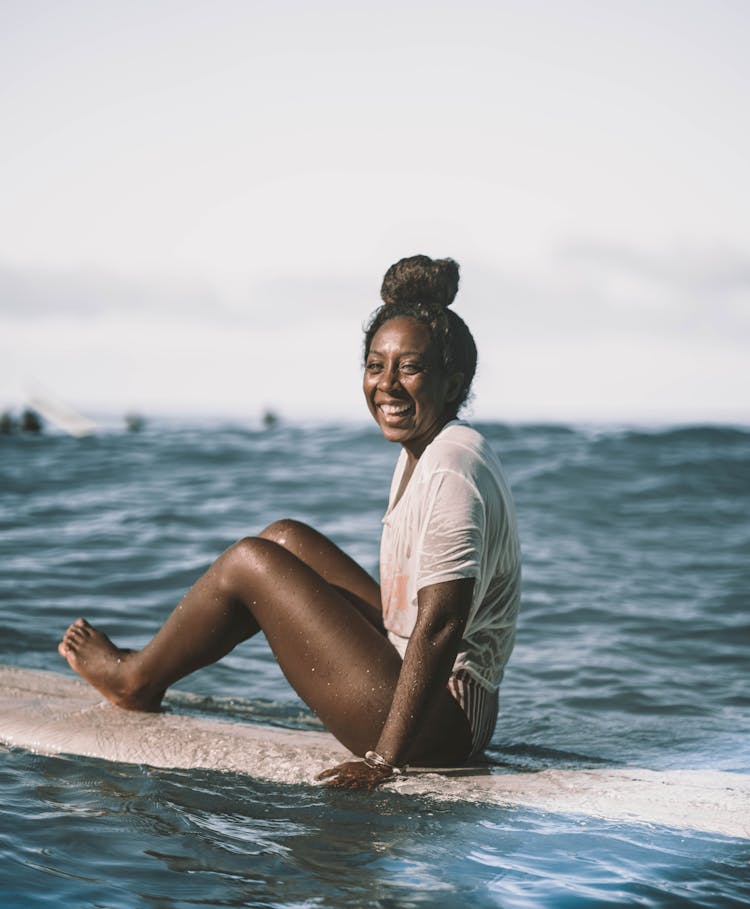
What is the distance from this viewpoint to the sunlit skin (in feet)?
9.98

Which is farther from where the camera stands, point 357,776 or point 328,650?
point 328,650

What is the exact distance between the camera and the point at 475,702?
11.0 ft

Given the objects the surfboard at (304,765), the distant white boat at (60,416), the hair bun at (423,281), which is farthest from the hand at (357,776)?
the distant white boat at (60,416)

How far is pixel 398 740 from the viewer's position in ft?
10.1

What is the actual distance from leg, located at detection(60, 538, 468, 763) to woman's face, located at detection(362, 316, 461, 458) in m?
0.55

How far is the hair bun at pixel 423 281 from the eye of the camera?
323 cm

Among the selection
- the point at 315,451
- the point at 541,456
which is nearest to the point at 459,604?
the point at 541,456

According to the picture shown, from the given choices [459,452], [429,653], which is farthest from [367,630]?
[459,452]

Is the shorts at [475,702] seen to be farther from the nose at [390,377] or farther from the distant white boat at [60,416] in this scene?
the distant white boat at [60,416]

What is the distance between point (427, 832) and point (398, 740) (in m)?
0.27

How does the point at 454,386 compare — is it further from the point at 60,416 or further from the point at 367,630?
the point at 60,416

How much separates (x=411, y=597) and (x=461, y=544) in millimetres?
341

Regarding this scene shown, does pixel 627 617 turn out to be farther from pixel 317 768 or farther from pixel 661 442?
pixel 661 442

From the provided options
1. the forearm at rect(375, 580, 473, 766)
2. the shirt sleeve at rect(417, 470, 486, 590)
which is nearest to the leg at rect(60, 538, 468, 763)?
the forearm at rect(375, 580, 473, 766)
